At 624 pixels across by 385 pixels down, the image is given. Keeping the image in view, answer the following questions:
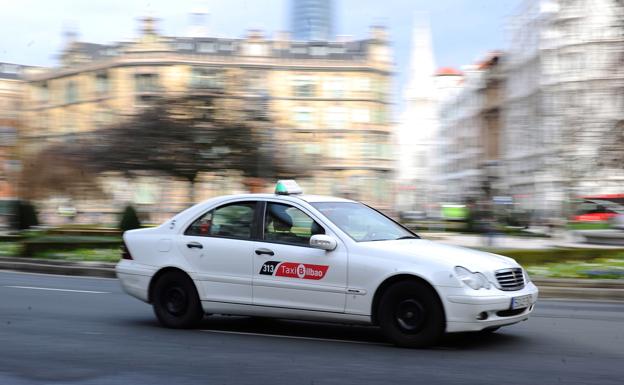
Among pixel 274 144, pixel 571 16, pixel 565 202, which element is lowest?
pixel 565 202

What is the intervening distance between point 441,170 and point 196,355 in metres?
120

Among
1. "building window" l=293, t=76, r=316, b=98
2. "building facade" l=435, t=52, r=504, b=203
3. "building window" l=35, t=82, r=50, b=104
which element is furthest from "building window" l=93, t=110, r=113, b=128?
"building facade" l=435, t=52, r=504, b=203

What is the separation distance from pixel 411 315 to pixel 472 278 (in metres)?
0.67

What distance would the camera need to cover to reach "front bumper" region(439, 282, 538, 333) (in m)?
7.61

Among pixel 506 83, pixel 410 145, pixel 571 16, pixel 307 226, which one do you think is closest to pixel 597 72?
pixel 571 16

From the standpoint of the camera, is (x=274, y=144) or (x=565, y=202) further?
(x=565, y=202)

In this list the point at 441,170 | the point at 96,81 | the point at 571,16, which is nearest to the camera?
the point at 571,16

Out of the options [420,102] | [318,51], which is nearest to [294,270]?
[318,51]

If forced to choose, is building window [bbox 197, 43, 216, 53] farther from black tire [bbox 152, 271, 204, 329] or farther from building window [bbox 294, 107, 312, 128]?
black tire [bbox 152, 271, 204, 329]

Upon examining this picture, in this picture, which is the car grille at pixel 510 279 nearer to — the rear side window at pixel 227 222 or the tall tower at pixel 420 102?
the rear side window at pixel 227 222

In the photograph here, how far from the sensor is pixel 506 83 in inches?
3027

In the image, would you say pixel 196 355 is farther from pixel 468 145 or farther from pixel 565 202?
pixel 468 145

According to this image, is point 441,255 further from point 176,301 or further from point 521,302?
point 176,301

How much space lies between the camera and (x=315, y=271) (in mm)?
8352
